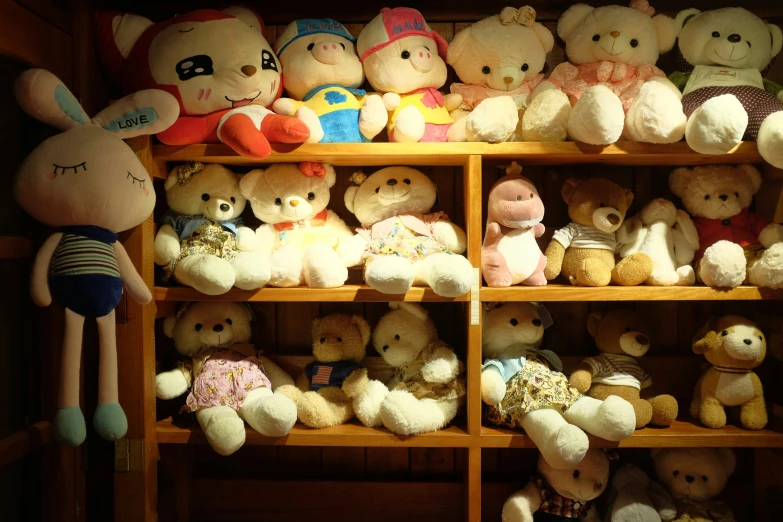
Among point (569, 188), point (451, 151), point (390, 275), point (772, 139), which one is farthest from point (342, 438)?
point (772, 139)

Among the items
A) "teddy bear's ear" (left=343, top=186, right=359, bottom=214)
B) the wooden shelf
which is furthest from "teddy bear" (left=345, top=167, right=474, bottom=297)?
the wooden shelf

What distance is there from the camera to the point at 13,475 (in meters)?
1.42

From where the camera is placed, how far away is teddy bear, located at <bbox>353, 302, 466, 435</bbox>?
151 cm

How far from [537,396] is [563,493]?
11.5 inches

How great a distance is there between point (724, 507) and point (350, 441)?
3.37 feet

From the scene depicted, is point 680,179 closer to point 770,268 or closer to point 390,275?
point 770,268

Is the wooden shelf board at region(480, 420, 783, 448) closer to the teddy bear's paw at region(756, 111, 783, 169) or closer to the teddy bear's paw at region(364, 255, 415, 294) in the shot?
the teddy bear's paw at region(364, 255, 415, 294)

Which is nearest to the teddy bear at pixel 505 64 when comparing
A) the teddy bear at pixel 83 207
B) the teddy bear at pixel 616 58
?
the teddy bear at pixel 616 58

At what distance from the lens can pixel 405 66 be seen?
62.6 inches

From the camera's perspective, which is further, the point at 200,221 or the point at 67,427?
the point at 200,221

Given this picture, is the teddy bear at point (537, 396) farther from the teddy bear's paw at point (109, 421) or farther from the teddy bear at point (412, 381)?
the teddy bear's paw at point (109, 421)

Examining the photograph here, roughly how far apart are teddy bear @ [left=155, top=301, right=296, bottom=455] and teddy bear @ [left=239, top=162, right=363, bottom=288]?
253mm

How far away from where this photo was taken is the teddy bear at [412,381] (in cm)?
151

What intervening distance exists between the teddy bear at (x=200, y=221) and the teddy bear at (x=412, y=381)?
15.3 inches
